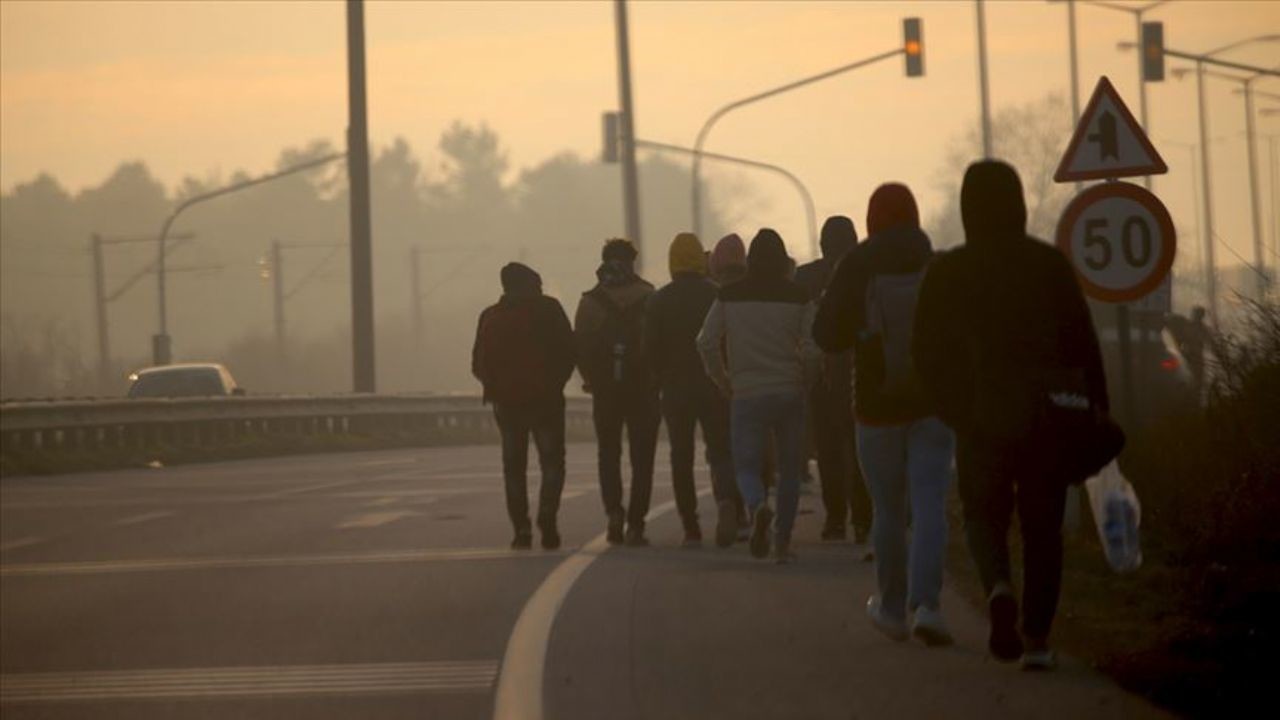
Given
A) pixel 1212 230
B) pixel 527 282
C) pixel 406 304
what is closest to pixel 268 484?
pixel 527 282

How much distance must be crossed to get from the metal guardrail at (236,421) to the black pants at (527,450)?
16.8 meters

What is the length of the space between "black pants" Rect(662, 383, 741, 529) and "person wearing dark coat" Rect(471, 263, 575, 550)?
0.78m

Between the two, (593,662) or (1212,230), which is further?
(1212,230)

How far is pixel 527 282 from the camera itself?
17000 mm

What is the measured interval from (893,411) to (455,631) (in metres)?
2.54

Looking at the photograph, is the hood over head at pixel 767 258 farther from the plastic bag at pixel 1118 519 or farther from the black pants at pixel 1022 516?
the black pants at pixel 1022 516

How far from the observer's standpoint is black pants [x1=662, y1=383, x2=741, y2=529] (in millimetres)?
16406

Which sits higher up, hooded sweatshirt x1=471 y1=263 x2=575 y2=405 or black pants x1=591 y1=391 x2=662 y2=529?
hooded sweatshirt x1=471 y1=263 x2=575 y2=405

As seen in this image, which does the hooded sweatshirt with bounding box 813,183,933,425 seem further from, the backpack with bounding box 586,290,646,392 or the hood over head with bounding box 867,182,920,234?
the backpack with bounding box 586,290,646,392

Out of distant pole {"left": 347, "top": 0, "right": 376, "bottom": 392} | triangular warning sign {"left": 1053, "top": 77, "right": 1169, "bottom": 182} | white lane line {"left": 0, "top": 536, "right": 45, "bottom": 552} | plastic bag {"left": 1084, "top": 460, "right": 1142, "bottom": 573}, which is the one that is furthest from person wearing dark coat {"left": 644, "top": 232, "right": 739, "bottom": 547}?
distant pole {"left": 347, "top": 0, "right": 376, "bottom": 392}

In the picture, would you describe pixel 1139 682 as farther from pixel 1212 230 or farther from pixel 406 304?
pixel 406 304

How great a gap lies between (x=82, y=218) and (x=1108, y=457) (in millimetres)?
169392

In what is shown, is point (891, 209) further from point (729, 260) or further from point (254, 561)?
point (254, 561)

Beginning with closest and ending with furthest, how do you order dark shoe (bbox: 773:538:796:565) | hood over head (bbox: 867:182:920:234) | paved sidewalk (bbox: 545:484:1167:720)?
paved sidewalk (bbox: 545:484:1167:720)
hood over head (bbox: 867:182:920:234)
dark shoe (bbox: 773:538:796:565)
